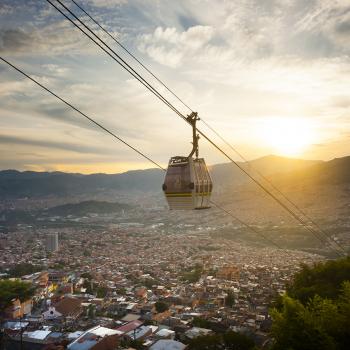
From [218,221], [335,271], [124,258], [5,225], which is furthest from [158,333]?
[5,225]

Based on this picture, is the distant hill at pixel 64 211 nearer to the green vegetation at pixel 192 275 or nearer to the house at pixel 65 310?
the green vegetation at pixel 192 275

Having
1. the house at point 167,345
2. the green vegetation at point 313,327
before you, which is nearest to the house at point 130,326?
the house at point 167,345

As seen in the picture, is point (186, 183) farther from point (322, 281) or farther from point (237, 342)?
point (237, 342)

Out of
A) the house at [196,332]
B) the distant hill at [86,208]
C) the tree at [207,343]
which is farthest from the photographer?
the distant hill at [86,208]

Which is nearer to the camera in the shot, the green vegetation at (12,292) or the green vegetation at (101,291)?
the green vegetation at (12,292)

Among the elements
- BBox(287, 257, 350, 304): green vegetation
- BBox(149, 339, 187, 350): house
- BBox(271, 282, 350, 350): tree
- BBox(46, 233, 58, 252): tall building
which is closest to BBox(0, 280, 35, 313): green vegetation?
BBox(149, 339, 187, 350): house

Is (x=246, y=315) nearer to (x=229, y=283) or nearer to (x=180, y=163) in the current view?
(x=229, y=283)
